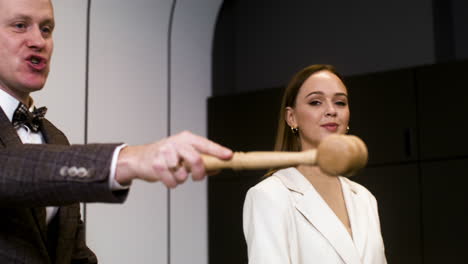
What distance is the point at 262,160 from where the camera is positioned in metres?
1.20

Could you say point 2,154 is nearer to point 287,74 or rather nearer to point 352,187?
point 352,187

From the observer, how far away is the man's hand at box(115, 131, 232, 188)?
1202 millimetres

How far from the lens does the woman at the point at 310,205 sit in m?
2.66

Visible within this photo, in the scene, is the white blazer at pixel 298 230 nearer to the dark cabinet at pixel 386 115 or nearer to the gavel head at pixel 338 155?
the dark cabinet at pixel 386 115

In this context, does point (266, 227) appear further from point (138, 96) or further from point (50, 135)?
point (138, 96)

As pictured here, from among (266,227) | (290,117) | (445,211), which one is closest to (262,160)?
(266,227)

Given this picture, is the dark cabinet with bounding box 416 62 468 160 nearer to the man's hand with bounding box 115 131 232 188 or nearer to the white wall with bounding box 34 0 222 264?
the white wall with bounding box 34 0 222 264

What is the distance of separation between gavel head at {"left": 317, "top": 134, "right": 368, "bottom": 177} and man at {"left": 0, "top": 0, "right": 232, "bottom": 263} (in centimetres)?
13

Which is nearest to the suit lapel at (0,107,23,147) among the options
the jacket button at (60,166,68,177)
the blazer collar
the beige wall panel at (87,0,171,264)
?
the jacket button at (60,166,68,177)

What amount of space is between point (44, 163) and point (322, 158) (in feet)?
1.38

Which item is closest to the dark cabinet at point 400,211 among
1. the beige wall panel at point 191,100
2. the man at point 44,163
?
the beige wall panel at point 191,100

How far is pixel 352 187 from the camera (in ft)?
9.85

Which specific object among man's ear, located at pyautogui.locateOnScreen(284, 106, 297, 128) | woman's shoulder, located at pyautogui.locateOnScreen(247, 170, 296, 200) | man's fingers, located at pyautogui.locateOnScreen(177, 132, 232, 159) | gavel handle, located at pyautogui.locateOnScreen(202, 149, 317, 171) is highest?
man's ear, located at pyautogui.locateOnScreen(284, 106, 297, 128)

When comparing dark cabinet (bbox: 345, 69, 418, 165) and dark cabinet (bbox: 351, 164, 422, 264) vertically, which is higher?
dark cabinet (bbox: 345, 69, 418, 165)
